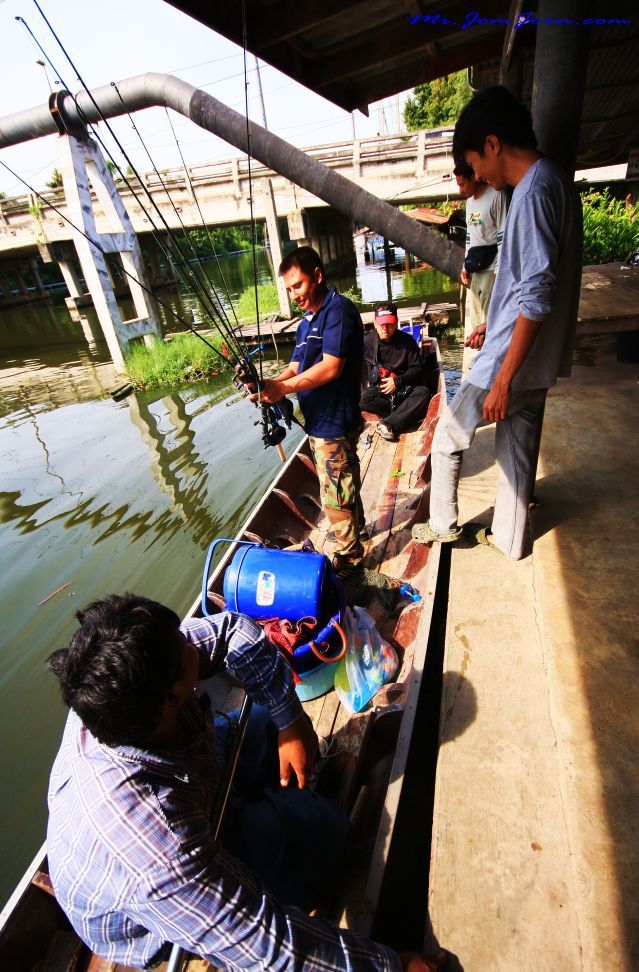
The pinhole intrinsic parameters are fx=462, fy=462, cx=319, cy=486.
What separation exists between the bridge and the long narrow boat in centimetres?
1250

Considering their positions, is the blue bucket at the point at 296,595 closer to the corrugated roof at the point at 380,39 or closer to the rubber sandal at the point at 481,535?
the rubber sandal at the point at 481,535

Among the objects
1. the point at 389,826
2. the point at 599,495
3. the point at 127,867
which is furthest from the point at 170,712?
the point at 599,495

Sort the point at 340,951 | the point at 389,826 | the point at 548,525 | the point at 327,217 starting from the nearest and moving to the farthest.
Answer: the point at 340,951
the point at 389,826
the point at 548,525
the point at 327,217

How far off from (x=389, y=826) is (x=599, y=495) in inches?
86.8

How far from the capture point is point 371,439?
19.4 ft

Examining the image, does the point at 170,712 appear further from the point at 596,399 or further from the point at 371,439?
the point at 371,439

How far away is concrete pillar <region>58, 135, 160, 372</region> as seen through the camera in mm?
11191

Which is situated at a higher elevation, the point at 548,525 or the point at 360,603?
the point at 548,525

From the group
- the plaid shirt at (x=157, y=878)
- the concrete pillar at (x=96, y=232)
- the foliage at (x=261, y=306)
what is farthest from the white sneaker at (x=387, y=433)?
the foliage at (x=261, y=306)

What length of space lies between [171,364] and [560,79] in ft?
37.6

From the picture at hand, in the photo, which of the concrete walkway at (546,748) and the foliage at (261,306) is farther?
the foliage at (261,306)

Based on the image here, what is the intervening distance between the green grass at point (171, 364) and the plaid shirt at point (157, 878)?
11813 millimetres

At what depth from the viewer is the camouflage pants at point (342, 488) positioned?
3.00 meters

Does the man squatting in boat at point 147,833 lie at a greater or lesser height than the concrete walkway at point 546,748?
greater
